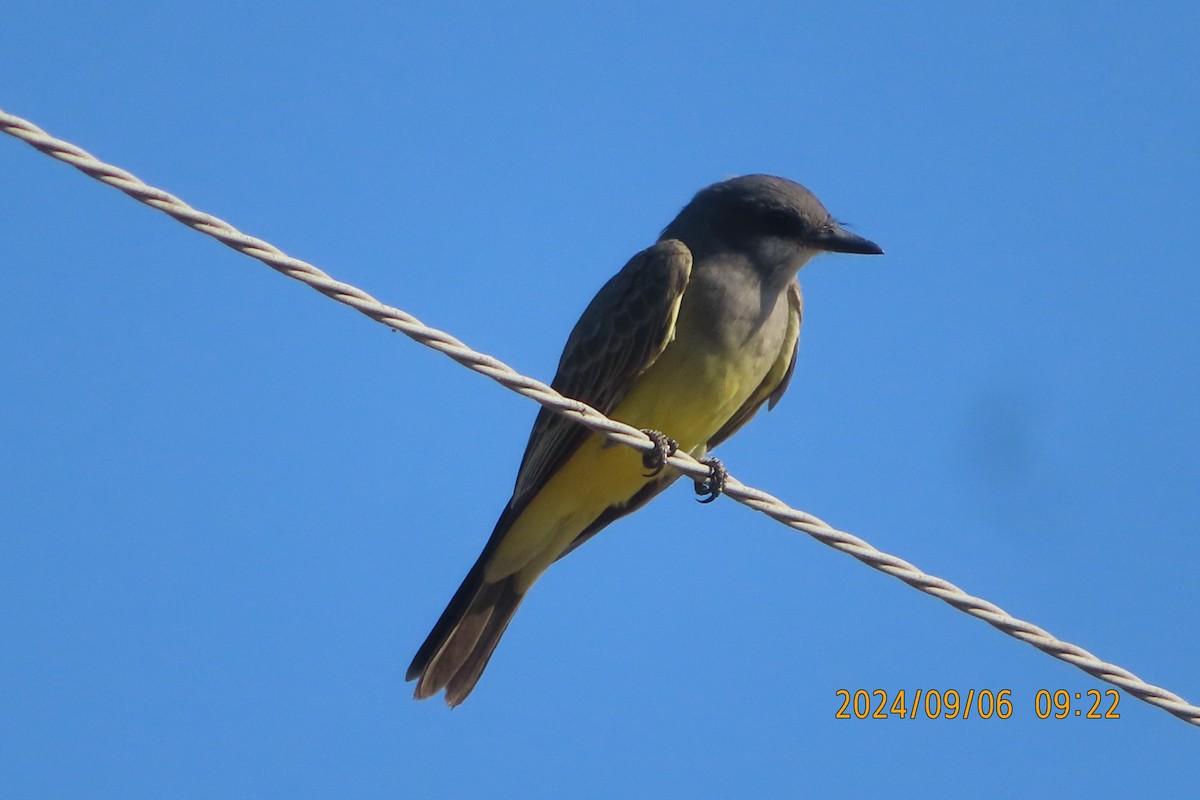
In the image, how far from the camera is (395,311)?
12.4ft

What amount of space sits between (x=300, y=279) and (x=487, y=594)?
3703 mm

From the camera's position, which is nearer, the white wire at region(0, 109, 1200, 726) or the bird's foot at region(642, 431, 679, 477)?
the white wire at region(0, 109, 1200, 726)

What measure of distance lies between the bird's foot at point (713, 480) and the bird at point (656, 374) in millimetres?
10

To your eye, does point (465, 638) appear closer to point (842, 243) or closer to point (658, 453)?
point (658, 453)

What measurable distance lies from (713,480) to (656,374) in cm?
69

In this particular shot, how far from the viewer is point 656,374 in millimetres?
6422

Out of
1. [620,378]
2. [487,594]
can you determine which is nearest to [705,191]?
[620,378]

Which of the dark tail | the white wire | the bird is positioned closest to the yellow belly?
the bird

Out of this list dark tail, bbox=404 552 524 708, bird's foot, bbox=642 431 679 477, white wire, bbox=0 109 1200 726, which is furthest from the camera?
dark tail, bbox=404 552 524 708

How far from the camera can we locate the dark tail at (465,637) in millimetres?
6859

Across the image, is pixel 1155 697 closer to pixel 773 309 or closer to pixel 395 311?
pixel 395 311

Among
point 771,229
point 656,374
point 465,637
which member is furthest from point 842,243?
point 465,637

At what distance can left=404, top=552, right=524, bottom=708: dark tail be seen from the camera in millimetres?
6859

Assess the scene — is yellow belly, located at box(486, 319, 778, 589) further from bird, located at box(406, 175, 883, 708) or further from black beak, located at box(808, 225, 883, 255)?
black beak, located at box(808, 225, 883, 255)
